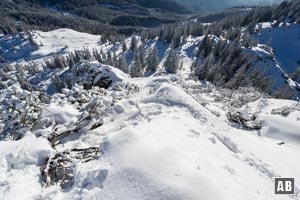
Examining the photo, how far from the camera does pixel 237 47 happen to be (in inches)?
2012

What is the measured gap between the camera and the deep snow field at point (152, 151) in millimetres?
5258

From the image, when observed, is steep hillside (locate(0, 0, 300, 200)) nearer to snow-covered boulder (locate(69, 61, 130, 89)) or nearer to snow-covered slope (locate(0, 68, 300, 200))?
snow-covered slope (locate(0, 68, 300, 200))

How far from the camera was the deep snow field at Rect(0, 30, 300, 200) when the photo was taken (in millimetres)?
5258

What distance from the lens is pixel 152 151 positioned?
6227mm

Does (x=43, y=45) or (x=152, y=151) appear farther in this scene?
(x=43, y=45)

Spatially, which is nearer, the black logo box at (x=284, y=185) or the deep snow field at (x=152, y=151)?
the deep snow field at (x=152, y=151)

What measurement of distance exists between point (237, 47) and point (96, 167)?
5323cm

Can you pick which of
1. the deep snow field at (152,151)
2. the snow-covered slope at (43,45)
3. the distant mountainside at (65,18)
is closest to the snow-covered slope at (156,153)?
the deep snow field at (152,151)

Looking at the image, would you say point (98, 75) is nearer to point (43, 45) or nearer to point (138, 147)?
point (138, 147)

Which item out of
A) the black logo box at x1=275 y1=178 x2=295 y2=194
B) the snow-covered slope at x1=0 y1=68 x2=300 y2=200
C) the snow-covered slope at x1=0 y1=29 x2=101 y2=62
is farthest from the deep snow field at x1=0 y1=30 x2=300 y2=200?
the snow-covered slope at x1=0 y1=29 x2=101 y2=62

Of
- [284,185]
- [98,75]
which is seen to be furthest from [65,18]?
[284,185]

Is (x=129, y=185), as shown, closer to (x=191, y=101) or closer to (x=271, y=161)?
(x=271, y=161)

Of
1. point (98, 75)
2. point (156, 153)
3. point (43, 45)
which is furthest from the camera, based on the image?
point (43, 45)

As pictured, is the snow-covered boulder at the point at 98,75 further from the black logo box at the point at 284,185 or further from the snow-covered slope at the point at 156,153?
the black logo box at the point at 284,185
